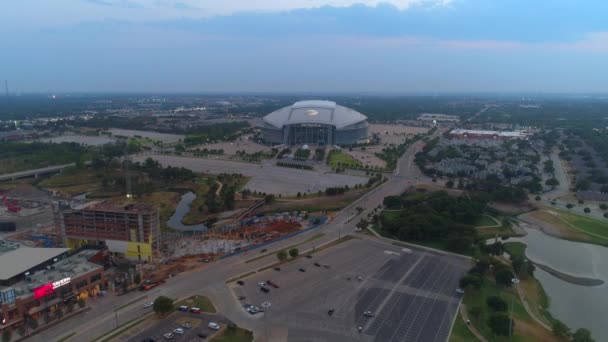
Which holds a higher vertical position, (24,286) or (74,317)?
(24,286)

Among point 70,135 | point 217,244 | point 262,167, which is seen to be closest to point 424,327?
point 217,244

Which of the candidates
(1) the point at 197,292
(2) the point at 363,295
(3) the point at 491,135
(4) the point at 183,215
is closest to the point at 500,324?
(2) the point at 363,295

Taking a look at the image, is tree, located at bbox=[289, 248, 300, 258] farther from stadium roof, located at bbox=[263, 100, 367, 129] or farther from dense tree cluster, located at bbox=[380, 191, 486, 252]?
stadium roof, located at bbox=[263, 100, 367, 129]

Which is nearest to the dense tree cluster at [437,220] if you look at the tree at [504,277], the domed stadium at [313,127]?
the tree at [504,277]

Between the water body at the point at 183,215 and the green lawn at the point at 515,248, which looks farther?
the water body at the point at 183,215

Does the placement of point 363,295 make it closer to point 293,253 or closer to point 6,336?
point 293,253

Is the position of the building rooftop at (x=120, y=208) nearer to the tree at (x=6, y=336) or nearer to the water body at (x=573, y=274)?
the tree at (x=6, y=336)

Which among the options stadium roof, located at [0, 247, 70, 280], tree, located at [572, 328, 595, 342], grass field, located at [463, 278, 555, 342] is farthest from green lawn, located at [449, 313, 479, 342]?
stadium roof, located at [0, 247, 70, 280]

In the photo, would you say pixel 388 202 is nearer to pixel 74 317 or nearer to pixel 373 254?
pixel 373 254
